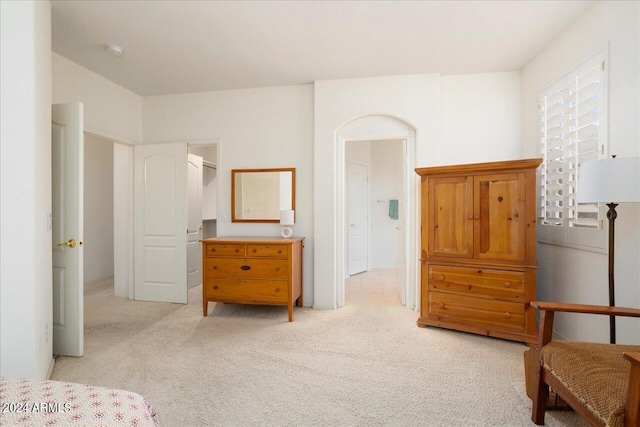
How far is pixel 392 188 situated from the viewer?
6383 millimetres

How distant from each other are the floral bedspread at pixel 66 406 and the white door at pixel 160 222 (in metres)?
3.01

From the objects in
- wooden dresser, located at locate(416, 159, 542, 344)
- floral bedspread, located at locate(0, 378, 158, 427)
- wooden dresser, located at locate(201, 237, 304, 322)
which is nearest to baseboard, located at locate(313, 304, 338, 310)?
wooden dresser, located at locate(201, 237, 304, 322)

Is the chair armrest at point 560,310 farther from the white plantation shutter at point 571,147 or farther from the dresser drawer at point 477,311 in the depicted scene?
the dresser drawer at point 477,311

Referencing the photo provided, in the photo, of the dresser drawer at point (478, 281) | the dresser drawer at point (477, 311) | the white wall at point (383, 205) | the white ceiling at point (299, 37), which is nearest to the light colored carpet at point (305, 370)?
the dresser drawer at point (477, 311)

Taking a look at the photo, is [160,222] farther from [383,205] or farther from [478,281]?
[383,205]

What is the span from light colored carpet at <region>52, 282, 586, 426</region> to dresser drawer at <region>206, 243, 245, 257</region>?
2.32 ft

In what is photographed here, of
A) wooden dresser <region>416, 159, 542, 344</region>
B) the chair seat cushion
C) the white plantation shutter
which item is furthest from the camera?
wooden dresser <region>416, 159, 542, 344</region>

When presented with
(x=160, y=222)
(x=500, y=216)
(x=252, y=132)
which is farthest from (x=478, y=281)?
(x=160, y=222)

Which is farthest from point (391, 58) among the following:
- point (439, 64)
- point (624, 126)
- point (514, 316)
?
point (514, 316)

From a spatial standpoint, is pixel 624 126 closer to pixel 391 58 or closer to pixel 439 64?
pixel 439 64

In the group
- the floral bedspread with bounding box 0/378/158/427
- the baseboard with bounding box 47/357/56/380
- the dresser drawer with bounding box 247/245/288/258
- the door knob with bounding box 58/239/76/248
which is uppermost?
the door knob with bounding box 58/239/76/248

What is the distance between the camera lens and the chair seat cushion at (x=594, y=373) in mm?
1175

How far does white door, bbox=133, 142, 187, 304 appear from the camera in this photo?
3984 millimetres

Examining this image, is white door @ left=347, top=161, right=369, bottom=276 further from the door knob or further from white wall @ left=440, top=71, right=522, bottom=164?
the door knob
